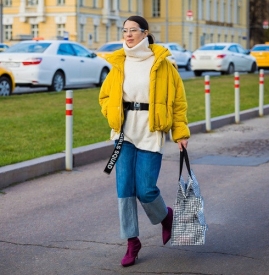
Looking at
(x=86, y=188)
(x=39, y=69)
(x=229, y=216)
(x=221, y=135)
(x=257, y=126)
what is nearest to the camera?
(x=229, y=216)

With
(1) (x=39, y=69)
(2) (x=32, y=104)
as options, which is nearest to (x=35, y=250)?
(2) (x=32, y=104)

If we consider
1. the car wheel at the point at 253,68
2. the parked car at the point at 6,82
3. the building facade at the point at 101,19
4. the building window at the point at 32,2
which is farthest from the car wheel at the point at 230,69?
the building window at the point at 32,2

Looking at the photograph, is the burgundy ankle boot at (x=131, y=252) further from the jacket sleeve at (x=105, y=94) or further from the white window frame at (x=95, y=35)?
the white window frame at (x=95, y=35)

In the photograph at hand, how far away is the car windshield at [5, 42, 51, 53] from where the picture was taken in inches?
1012

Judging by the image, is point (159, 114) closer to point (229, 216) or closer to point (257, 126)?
point (229, 216)

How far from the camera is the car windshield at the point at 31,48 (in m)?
25.7

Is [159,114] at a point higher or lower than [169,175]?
higher

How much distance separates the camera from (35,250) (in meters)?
6.78

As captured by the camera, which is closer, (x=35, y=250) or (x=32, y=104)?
(x=35, y=250)

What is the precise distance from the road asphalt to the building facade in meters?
55.9

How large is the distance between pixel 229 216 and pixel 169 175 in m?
2.66

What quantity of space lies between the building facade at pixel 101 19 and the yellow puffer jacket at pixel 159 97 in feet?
197

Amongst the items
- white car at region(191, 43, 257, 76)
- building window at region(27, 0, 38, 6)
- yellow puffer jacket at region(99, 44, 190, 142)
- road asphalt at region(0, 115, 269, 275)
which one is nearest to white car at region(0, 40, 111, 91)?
white car at region(191, 43, 257, 76)

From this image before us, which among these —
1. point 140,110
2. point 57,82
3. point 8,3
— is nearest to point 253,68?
point 57,82
